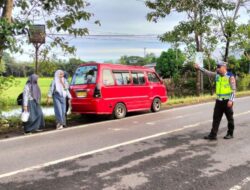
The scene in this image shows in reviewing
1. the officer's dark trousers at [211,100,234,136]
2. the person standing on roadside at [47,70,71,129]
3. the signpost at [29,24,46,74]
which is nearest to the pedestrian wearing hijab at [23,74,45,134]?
the person standing on roadside at [47,70,71,129]

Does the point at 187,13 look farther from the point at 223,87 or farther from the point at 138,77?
the point at 223,87

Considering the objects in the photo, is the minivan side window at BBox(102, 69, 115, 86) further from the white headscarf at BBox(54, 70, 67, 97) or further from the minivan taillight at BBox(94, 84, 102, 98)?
the white headscarf at BBox(54, 70, 67, 97)

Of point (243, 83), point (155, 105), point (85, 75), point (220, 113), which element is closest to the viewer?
point (220, 113)

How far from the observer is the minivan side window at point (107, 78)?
500 inches

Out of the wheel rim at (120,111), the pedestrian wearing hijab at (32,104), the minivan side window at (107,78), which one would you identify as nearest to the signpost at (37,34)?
the pedestrian wearing hijab at (32,104)

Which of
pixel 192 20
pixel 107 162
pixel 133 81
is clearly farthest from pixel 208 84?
pixel 107 162

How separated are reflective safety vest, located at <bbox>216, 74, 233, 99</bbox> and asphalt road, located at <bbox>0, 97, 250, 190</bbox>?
1055mm

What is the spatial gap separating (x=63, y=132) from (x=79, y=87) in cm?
256

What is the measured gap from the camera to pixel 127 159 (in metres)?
7.25

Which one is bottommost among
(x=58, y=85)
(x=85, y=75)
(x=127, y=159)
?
(x=127, y=159)

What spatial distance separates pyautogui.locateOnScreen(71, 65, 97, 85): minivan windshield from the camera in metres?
12.6

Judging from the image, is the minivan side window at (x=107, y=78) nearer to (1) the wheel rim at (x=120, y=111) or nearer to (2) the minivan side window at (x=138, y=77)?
(1) the wheel rim at (x=120, y=111)

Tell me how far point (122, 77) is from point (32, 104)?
3.83 meters

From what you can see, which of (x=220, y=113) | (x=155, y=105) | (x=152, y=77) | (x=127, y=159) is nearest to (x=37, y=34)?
(x=152, y=77)
